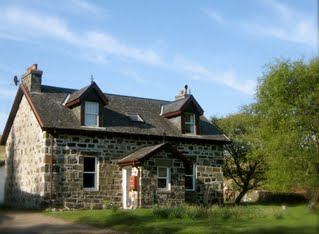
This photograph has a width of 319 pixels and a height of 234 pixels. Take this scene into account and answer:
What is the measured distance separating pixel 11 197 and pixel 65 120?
24.7ft

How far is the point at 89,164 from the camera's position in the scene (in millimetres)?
26156

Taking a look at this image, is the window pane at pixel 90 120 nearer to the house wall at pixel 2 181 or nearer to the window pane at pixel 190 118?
the window pane at pixel 190 118

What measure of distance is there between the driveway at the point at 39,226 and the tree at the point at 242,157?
66.4ft

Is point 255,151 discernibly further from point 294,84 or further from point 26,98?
point 26,98

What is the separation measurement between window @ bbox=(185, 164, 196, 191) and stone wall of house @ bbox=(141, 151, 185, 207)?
8.11 feet

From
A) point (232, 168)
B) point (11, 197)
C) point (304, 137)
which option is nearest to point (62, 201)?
point (11, 197)

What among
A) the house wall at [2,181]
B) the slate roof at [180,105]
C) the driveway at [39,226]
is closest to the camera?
the driveway at [39,226]

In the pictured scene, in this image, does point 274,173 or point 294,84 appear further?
point 294,84

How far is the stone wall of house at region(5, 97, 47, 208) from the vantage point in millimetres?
24875

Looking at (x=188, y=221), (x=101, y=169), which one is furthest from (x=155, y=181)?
(x=188, y=221)

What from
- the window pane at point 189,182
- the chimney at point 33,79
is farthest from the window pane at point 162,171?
the chimney at point 33,79

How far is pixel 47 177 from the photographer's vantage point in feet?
79.8

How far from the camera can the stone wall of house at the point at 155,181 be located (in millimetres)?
25078

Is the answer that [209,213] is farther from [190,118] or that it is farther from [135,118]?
[190,118]
